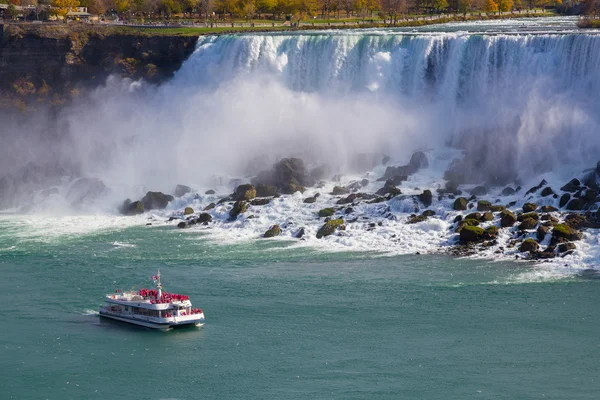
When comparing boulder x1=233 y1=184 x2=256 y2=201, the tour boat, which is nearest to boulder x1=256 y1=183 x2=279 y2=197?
boulder x1=233 y1=184 x2=256 y2=201

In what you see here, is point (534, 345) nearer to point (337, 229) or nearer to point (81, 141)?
point (337, 229)

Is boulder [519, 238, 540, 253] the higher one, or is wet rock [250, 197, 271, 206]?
wet rock [250, 197, 271, 206]

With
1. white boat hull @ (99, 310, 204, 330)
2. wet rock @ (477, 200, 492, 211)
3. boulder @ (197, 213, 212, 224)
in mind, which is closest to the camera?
white boat hull @ (99, 310, 204, 330)

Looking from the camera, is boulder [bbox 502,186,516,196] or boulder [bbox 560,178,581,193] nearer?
boulder [bbox 560,178,581,193]

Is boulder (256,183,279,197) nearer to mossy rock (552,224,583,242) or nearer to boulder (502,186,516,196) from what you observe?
boulder (502,186,516,196)

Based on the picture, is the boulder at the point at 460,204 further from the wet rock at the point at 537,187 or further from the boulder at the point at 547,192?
the boulder at the point at 547,192

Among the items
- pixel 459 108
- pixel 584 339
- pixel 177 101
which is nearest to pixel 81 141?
pixel 177 101

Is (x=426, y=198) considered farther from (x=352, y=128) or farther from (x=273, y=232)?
(x=352, y=128)
